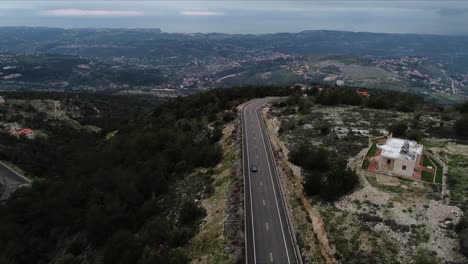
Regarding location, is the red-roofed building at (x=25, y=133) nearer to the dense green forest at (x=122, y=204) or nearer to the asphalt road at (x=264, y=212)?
the dense green forest at (x=122, y=204)

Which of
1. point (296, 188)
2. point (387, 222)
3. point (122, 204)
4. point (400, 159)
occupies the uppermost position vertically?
point (400, 159)

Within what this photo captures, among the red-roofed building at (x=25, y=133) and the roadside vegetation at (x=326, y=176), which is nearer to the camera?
the roadside vegetation at (x=326, y=176)

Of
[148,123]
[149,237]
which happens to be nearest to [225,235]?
[149,237]

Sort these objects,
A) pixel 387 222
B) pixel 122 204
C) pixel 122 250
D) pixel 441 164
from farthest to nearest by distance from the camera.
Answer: pixel 122 204
pixel 441 164
pixel 122 250
pixel 387 222

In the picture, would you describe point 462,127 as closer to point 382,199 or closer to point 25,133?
point 382,199

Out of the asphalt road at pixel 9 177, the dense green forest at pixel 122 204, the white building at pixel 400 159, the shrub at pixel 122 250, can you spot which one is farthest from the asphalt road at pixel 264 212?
the asphalt road at pixel 9 177

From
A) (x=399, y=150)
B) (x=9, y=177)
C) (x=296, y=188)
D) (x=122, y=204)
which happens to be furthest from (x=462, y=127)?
(x=9, y=177)
